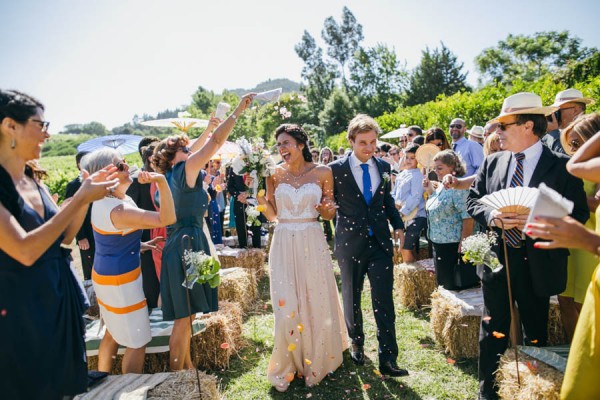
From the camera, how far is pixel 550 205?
188 cm

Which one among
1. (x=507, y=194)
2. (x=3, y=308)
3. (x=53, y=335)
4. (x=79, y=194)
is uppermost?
(x=79, y=194)

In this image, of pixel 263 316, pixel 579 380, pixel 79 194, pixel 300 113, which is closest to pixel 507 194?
pixel 579 380

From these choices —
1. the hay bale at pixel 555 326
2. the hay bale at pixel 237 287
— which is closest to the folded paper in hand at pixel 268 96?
the hay bale at pixel 237 287

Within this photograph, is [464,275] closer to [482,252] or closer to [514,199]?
[482,252]

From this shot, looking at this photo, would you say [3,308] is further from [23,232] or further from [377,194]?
[377,194]

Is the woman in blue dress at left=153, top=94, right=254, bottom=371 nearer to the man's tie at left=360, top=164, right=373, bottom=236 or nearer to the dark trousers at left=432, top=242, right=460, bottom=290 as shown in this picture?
the man's tie at left=360, top=164, right=373, bottom=236

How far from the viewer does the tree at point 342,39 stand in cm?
6588

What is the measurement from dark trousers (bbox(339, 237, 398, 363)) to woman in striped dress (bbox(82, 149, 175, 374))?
2.21 m

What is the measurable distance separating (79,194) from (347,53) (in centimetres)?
6951

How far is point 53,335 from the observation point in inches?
90.5

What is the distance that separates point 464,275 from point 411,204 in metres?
2.04

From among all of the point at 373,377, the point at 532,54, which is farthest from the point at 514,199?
the point at 532,54

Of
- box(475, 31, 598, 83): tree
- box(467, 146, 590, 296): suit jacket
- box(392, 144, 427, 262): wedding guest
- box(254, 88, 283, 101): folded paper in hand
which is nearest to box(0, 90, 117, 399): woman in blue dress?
box(254, 88, 283, 101): folded paper in hand

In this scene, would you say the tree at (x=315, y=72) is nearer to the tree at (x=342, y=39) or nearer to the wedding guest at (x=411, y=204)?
the tree at (x=342, y=39)
